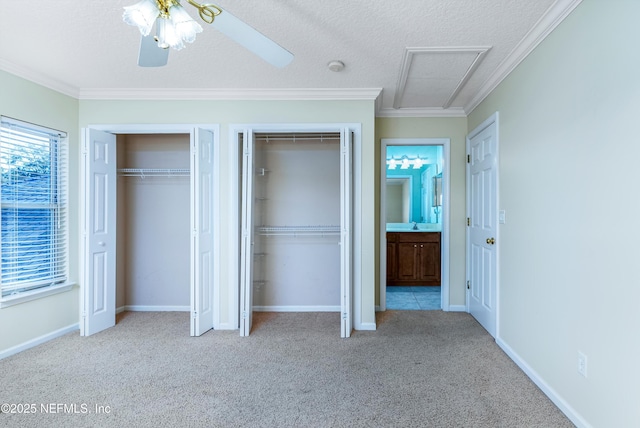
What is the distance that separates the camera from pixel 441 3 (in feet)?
5.74

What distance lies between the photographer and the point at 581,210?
1.66 m

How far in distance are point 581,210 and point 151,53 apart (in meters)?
2.47

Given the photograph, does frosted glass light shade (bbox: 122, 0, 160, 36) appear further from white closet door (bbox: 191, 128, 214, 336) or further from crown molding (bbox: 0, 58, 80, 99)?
crown molding (bbox: 0, 58, 80, 99)

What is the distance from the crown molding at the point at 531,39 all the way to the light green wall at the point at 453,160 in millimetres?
636

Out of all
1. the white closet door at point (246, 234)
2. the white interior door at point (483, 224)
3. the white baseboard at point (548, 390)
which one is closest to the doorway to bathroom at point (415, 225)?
the white interior door at point (483, 224)

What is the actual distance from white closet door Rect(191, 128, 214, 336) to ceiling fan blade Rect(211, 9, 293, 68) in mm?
1484

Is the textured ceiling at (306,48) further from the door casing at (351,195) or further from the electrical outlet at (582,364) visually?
the electrical outlet at (582,364)

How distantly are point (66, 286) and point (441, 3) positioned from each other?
383 centimetres

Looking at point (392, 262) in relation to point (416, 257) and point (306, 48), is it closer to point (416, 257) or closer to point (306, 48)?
point (416, 257)

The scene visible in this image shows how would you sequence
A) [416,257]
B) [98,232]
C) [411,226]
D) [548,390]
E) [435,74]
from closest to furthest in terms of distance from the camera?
[548,390] < [435,74] < [98,232] < [416,257] < [411,226]

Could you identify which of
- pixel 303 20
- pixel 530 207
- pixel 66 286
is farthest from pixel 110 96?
pixel 530 207

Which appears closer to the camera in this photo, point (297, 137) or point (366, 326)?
point (366, 326)

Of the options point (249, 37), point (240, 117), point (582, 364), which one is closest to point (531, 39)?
point (249, 37)

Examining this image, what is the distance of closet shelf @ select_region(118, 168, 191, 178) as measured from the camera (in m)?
3.29
